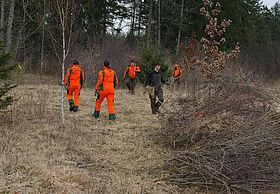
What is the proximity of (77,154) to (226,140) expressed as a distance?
2659 mm

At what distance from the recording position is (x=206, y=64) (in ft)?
31.9

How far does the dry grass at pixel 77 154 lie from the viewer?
3943 mm

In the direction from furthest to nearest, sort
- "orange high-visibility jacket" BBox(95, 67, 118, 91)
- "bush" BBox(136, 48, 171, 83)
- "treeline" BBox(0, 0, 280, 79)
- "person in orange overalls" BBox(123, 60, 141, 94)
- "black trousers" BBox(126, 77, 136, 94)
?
1. "treeline" BBox(0, 0, 280, 79)
2. "bush" BBox(136, 48, 171, 83)
3. "black trousers" BBox(126, 77, 136, 94)
4. "person in orange overalls" BBox(123, 60, 141, 94)
5. "orange high-visibility jacket" BBox(95, 67, 118, 91)

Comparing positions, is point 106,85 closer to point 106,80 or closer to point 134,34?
point 106,80


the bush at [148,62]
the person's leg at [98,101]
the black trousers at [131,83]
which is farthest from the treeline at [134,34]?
the person's leg at [98,101]

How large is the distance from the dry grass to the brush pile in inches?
16.8

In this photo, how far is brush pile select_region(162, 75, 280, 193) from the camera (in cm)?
436

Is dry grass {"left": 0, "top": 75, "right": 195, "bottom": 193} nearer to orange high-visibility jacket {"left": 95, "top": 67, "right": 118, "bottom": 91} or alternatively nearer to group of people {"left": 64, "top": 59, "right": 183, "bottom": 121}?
group of people {"left": 64, "top": 59, "right": 183, "bottom": 121}

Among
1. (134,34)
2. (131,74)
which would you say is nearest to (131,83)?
(131,74)

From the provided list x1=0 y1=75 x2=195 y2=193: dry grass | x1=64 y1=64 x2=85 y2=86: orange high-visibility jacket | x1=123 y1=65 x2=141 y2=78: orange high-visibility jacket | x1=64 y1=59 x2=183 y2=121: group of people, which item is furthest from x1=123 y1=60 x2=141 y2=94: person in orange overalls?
x1=0 y1=75 x2=195 y2=193: dry grass

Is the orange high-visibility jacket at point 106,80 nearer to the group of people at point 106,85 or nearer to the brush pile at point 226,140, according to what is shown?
the group of people at point 106,85

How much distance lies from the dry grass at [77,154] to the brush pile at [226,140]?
1.40ft

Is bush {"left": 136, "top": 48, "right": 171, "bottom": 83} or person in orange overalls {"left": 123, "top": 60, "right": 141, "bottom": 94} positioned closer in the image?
person in orange overalls {"left": 123, "top": 60, "right": 141, "bottom": 94}

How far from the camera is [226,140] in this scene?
499cm
